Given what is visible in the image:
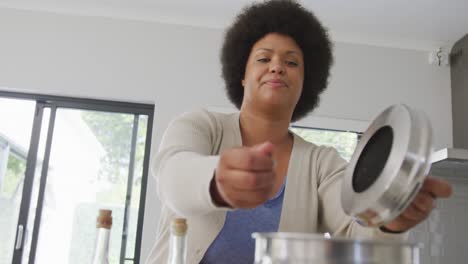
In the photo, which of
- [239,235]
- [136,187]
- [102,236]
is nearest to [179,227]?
[102,236]

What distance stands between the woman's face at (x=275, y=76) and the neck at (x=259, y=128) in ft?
0.10

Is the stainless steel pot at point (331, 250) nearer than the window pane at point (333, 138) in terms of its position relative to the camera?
Yes

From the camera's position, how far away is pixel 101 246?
1.90ft

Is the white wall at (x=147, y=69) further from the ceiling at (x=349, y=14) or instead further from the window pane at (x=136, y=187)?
the window pane at (x=136, y=187)

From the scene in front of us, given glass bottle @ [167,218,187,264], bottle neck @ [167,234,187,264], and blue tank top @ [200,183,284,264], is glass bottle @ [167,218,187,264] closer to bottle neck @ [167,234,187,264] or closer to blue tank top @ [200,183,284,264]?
bottle neck @ [167,234,187,264]

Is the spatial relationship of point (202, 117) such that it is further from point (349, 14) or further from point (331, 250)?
point (349, 14)

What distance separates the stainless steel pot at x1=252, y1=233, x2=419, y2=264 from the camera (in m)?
0.31

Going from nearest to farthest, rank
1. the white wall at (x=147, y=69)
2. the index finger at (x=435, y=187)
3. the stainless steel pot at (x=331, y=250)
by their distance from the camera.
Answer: the stainless steel pot at (x=331, y=250) < the index finger at (x=435, y=187) < the white wall at (x=147, y=69)

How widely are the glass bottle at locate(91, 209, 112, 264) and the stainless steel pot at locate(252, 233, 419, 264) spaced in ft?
1.00

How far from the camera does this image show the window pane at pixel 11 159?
8.64 ft

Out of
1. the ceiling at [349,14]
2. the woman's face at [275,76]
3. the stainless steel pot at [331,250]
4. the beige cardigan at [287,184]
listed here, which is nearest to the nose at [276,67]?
the woman's face at [275,76]

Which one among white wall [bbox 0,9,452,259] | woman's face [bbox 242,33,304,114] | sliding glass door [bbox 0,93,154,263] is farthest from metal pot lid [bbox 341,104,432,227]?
sliding glass door [bbox 0,93,154,263]

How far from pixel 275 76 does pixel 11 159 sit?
245 centimetres

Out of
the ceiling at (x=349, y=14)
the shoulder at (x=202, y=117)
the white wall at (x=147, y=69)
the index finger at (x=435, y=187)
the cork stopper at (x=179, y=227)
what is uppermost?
the ceiling at (x=349, y=14)
